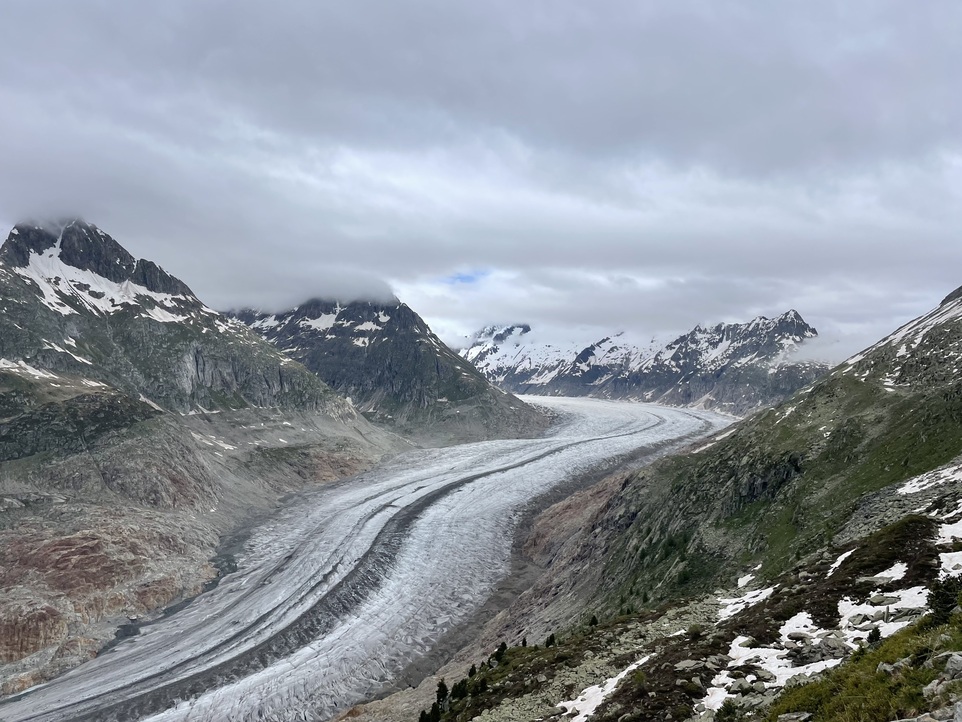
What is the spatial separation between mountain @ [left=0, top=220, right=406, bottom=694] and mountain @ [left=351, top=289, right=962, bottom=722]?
47.3m

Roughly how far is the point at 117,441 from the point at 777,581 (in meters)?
120

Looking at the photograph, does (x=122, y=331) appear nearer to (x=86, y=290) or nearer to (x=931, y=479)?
(x=86, y=290)

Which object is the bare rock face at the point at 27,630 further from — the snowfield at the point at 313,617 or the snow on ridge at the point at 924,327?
the snow on ridge at the point at 924,327

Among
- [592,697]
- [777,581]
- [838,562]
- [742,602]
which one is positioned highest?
[838,562]

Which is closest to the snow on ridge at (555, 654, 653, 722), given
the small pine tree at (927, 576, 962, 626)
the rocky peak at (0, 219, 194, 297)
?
the small pine tree at (927, 576, 962, 626)

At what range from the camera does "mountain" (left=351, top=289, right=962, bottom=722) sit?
60.1 ft

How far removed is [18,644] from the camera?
64062 millimetres

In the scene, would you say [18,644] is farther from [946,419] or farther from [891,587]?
[946,419]

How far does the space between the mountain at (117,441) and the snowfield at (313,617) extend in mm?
7244


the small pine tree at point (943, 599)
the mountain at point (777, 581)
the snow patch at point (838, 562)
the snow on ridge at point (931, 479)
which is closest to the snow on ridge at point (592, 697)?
the mountain at point (777, 581)

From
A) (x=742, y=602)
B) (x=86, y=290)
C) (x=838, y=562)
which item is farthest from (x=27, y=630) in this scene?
(x=86, y=290)

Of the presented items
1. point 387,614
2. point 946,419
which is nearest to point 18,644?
point 387,614

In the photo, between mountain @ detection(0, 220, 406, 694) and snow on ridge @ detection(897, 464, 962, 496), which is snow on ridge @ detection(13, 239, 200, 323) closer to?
mountain @ detection(0, 220, 406, 694)

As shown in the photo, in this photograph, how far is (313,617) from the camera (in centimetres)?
7138
